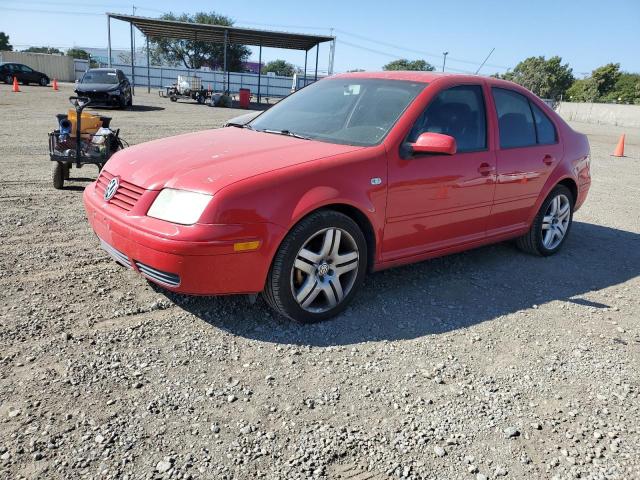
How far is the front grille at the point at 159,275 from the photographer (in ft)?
10.3

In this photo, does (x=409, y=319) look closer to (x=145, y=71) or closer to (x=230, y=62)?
(x=145, y=71)

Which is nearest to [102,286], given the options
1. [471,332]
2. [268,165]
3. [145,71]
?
[268,165]

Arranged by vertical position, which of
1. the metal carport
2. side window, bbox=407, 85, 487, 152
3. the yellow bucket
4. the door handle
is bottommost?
the yellow bucket

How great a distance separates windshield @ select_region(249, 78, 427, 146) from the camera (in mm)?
3924

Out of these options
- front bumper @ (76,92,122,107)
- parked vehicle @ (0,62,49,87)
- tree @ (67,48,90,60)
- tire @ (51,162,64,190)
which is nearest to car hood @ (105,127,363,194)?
tire @ (51,162,64,190)

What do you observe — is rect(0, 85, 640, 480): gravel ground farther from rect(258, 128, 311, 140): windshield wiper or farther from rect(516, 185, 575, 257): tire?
rect(258, 128, 311, 140): windshield wiper

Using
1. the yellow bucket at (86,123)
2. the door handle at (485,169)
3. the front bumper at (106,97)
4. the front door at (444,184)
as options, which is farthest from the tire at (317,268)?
the front bumper at (106,97)

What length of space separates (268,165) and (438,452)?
189 cm

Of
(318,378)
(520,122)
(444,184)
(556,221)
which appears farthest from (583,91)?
(318,378)

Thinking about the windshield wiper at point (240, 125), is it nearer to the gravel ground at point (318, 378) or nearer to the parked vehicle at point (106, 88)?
the gravel ground at point (318, 378)

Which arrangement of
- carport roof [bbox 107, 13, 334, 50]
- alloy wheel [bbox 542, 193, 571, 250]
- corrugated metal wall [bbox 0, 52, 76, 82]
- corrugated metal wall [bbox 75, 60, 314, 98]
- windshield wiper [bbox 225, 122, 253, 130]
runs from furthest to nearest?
corrugated metal wall [bbox 0, 52, 76, 82] → corrugated metal wall [bbox 75, 60, 314, 98] → carport roof [bbox 107, 13, 334, 50] → alloy wheel [bbox 542, 193, 571, 250] → windshield wiper [bbox 225, 122, 253, 130]

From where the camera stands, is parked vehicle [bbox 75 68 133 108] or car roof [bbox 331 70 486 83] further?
parked vehicle [bbox 75 68 133 108]

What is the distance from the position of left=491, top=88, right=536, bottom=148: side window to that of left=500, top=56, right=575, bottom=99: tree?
2781 inches

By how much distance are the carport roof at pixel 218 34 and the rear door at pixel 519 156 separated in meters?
26.1
